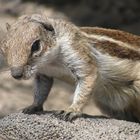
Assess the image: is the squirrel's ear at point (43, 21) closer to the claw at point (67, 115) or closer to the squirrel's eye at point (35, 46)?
the squirrel's eye at point (35, 46)

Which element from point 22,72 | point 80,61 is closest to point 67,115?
point 80,61

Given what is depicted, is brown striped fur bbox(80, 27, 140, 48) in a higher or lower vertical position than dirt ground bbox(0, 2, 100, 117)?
higher

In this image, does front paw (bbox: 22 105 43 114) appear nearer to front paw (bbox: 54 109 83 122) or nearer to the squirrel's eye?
front paw (bbox: 54 109 83 122)

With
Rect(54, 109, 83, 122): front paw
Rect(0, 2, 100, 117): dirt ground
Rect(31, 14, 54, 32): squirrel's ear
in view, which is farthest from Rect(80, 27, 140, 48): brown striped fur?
Rect(0, 2, 100, 117): dirt ground

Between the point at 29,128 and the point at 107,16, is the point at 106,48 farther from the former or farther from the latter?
the point at 107,16

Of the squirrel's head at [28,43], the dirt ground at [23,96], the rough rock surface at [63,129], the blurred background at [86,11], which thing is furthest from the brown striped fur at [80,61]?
the blurred background at [86,11]

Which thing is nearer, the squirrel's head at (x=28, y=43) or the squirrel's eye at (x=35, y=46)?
the squirrel's head at (x=28, y=43)

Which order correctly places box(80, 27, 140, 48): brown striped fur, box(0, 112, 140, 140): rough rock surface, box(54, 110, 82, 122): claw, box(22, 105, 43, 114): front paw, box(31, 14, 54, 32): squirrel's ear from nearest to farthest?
1. box(0, 112, 140, 140): rough rock surface
2. box(54, 110, 82, 122): claw
3. box(31, 14, 54, 32): squirrel's ear
4. box(22, 105, 43, 114): front paw
5. box(80, 27, 140, 48): brown striped fur
